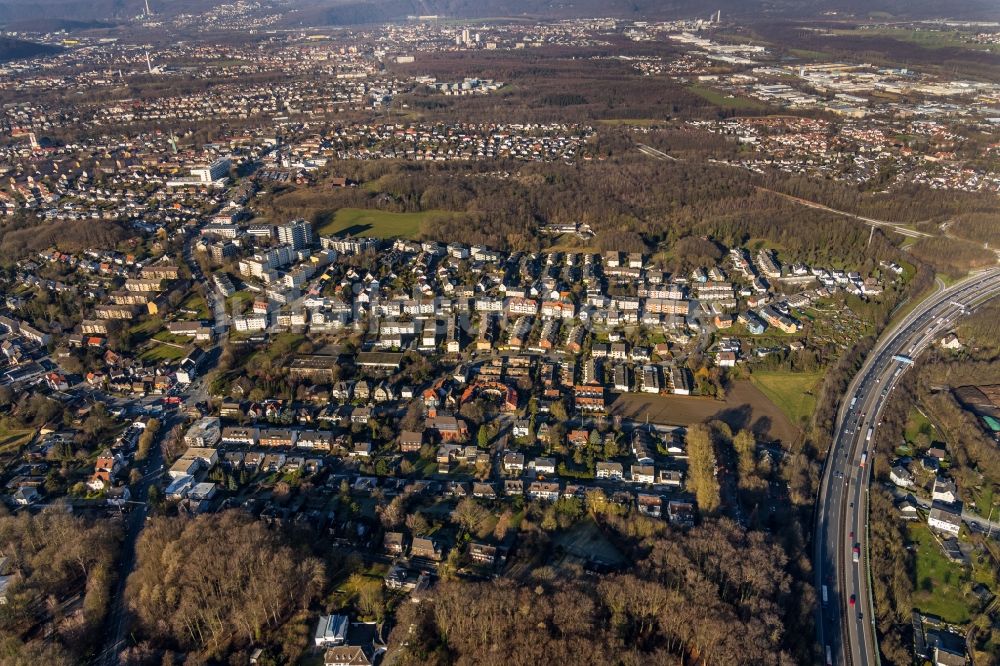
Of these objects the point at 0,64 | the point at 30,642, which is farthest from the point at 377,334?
the point at 0,64

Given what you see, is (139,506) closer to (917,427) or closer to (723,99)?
(917,427)

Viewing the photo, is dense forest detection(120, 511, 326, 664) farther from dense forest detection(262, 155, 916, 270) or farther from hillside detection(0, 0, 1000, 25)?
hillside detection(0, 0, 1000, 25)

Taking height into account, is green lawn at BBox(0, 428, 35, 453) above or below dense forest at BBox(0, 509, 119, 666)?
below

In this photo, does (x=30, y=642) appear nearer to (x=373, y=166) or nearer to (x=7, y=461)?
(x=7, y=461)

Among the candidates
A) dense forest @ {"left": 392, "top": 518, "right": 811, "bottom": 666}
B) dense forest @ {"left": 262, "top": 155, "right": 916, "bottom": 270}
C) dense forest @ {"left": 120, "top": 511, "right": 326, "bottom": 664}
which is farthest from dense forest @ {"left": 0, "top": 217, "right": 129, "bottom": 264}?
dense forest @ {"left": 392, "top": 518, "right": 811, "bottom": 666}

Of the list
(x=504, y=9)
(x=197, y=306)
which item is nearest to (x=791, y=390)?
(x=197, y=306)
